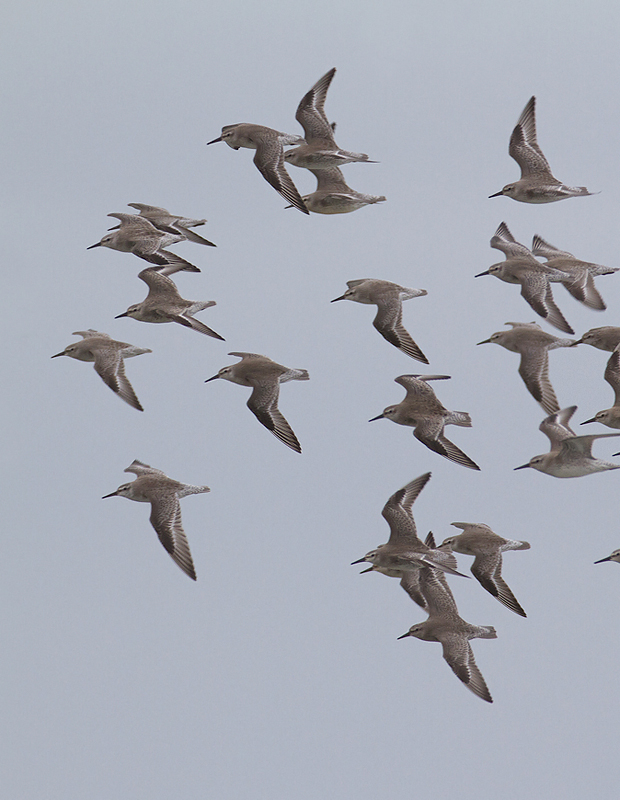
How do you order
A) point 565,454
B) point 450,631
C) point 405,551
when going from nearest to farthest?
point 565,454
point 405,551
point 450,631

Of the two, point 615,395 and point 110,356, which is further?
point 110,356

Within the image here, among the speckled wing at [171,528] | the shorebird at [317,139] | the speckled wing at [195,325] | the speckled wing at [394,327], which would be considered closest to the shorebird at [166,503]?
the speckled wing at [171,528]

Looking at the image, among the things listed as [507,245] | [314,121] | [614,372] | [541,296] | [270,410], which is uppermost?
[314,121]

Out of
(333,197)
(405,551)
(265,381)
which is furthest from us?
(333,197)

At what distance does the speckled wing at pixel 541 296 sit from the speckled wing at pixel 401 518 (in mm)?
2513

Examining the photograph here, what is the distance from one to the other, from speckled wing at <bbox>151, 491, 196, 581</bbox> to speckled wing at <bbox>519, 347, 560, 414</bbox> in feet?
13.9

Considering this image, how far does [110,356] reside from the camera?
15.0 metres

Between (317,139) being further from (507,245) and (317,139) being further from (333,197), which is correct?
(507,245)

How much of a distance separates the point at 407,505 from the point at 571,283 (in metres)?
3.39

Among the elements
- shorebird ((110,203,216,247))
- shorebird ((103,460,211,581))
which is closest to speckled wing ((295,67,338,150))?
shorebird ((110,203,216,247))

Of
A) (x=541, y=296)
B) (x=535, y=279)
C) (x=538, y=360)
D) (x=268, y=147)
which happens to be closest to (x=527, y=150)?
(x=535, y=279)

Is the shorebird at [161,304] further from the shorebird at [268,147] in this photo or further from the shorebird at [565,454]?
the shorebird at [565,454]

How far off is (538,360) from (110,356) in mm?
4852

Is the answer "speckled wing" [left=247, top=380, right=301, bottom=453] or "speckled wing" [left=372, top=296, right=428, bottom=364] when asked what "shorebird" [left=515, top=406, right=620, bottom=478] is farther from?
"speckled wing" [left=247, top=380, right=301, bottom=453]
